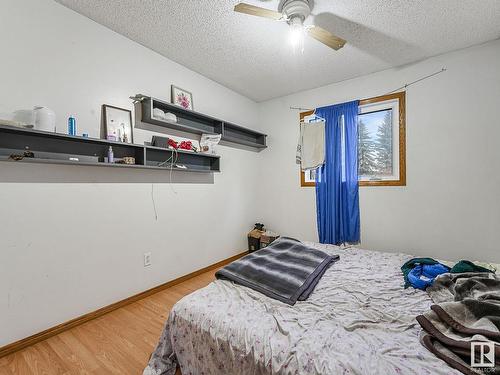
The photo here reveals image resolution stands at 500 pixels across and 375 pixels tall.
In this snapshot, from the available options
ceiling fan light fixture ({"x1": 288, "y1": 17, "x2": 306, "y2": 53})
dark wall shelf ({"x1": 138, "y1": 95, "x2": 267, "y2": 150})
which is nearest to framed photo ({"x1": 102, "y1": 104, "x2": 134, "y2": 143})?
dark wall shelf ({"x1": 138, "y1": 95, "x2": 267, "y2": 150})

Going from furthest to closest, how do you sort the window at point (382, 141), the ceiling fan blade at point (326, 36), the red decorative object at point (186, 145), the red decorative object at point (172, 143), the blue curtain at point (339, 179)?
the blue curtain at point (339, 179)
the window at point (382, 141)
the red decorative object at point (186, 145)
the red decorative object at point (172, 143)
the ceiling fan blade at point (326, 36)

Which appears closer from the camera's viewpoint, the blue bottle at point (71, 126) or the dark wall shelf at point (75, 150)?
the dark wall shelf at point (75, 150)

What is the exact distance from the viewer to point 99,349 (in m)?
A: 1.63

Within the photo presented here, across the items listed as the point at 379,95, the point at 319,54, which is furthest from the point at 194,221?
the point at 379,95

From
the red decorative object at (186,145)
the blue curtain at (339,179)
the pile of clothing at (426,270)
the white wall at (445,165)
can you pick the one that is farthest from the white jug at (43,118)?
the white wall at (445,165)

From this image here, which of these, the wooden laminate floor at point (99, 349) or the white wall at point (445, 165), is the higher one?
the white wall at point (445, 165)

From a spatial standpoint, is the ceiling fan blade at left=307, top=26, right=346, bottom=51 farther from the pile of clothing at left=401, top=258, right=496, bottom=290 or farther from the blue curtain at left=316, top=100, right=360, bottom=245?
the pile of clothing at left=401, top=258, right=496, bottom=290

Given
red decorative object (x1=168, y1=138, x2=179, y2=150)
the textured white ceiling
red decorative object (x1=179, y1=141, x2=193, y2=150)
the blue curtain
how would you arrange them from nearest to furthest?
the textured white ceiling < red decorative object (x1=168, y1=138, x2=179, y2=150) < red decorative object (x1=179, y1=141, x2=193, y2=150) < the blue curtain

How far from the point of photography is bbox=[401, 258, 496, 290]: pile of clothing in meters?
1.50

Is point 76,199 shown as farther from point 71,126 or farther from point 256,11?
point 256,11

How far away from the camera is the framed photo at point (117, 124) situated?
2080 mm

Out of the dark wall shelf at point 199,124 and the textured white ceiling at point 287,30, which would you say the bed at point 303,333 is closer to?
the dark wall shelf at point 199,124

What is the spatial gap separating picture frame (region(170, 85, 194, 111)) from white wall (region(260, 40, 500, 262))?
2.04m

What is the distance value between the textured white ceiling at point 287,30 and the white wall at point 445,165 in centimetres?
25
